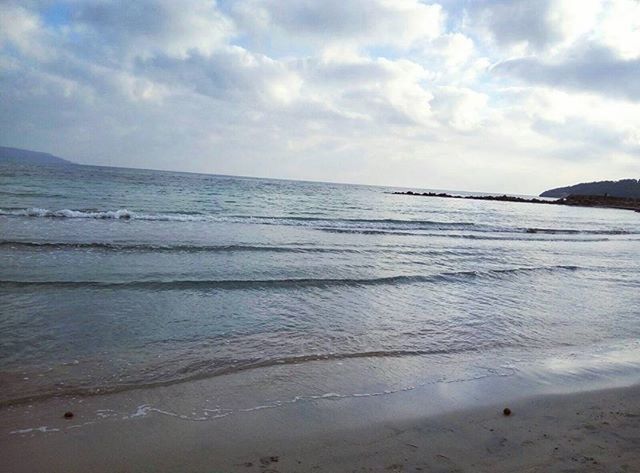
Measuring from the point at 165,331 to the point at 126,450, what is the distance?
392 cm

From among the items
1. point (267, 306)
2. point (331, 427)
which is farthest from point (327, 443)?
point (267, 306)

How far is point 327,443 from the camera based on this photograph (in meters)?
4.44

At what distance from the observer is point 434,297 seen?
470 inches

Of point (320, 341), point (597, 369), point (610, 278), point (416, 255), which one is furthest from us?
point (416, 255)

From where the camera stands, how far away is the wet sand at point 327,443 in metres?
3.99

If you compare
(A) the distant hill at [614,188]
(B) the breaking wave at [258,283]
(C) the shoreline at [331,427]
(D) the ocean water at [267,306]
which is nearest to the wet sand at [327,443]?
(C) the shoreline at [331,427]

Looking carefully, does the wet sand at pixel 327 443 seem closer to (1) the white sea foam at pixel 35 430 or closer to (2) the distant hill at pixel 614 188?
(1) the white sea foam at pixel 35 430

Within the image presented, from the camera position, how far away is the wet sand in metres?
3.99

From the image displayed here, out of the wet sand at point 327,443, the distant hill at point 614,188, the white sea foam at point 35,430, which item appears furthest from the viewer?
the distant hill at point 614,188

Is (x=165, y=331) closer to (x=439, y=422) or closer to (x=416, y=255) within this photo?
(x=439, y=422)

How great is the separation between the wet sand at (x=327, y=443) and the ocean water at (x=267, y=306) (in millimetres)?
1042

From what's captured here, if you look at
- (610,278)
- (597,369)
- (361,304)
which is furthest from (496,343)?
(610,278)

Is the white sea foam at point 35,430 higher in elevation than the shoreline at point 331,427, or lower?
lower

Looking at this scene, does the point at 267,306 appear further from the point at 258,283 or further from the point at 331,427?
the point at 331,427
